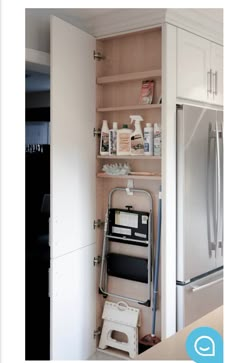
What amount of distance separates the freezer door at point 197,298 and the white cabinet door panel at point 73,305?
61 cm

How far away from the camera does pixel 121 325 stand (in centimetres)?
268

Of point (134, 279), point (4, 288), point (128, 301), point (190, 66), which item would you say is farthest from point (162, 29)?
point (4, 288)

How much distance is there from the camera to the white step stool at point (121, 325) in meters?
2.63

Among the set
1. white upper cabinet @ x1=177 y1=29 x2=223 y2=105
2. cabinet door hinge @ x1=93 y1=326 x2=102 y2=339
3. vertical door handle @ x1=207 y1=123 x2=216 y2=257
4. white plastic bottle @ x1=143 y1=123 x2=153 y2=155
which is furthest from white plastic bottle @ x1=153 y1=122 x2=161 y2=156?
cabinet door hinge @ x1=93 y1=326 x2=102 y2=339

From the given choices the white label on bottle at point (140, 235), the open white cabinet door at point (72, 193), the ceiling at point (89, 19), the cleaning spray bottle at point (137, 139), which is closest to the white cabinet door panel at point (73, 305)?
the open white cabinet door at point (72, 193)

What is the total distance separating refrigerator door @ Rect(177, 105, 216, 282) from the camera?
2398 mm

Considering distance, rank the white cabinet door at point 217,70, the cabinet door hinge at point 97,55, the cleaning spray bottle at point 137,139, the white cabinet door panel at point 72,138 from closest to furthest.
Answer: the white cabinet door panel at point 72,138, the cleaning spray bottle at point 137,139, the cabinet door hinge at point 97,55, the white cabinet door at point 217,70

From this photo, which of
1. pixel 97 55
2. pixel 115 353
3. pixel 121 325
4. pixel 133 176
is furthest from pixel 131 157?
pixel 115 353

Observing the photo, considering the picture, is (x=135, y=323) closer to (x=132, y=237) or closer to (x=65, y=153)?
(x=132, y=237)

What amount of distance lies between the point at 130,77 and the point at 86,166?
648 mm

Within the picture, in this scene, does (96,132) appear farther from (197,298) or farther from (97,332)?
(97,332)

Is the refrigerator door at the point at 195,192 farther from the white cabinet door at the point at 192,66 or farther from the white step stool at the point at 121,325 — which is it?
the white step stool at the point at 121,325

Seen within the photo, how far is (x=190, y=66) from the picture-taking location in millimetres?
2537

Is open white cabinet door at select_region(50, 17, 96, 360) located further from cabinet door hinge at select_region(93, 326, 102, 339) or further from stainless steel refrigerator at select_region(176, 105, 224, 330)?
stainless steel refrigerator at select_region(176, 105, 224, 330)
